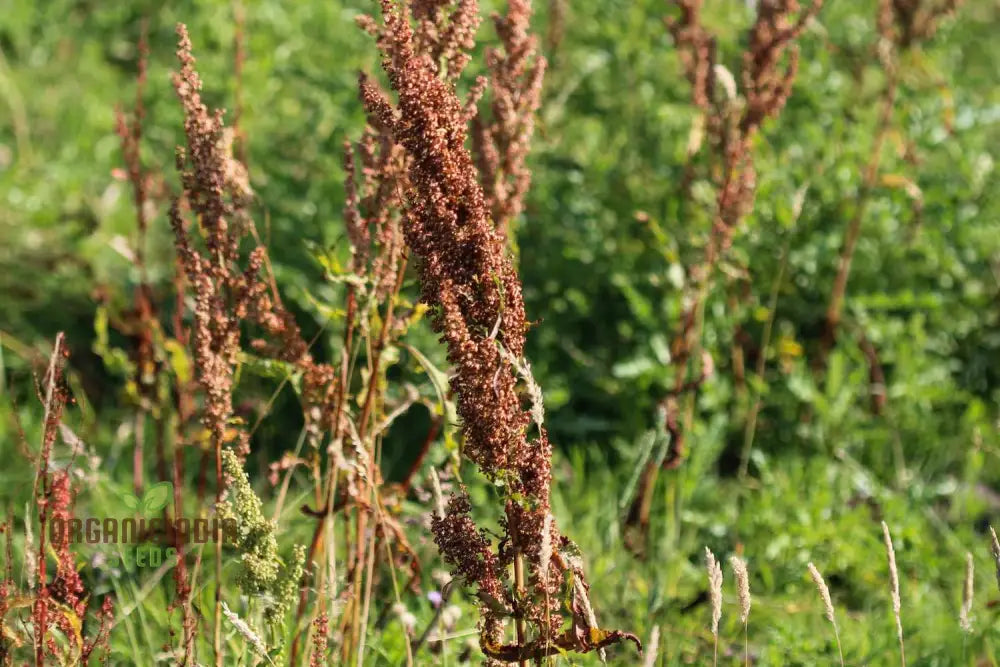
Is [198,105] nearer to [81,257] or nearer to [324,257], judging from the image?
[324,257]

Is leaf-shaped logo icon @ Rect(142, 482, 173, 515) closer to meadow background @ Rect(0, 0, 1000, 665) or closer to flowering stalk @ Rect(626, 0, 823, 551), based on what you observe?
meadow background @ Rect(0, 0, 1000, 665)

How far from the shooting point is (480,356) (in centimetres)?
187

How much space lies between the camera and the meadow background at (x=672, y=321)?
328 centimetres

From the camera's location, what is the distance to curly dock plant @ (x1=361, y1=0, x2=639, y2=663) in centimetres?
185

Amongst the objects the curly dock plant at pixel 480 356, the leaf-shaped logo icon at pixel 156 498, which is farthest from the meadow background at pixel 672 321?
the curly dock plant at pixel 480 356

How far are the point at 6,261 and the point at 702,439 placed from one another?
2783 millimetres

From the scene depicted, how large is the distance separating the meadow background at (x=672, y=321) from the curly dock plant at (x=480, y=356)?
91cm

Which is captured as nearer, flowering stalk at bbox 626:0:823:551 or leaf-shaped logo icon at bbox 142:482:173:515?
leaf-shaped logo icon at bbox 142:482:173:515

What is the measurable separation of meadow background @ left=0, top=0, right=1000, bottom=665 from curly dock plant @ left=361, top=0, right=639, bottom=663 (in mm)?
907
